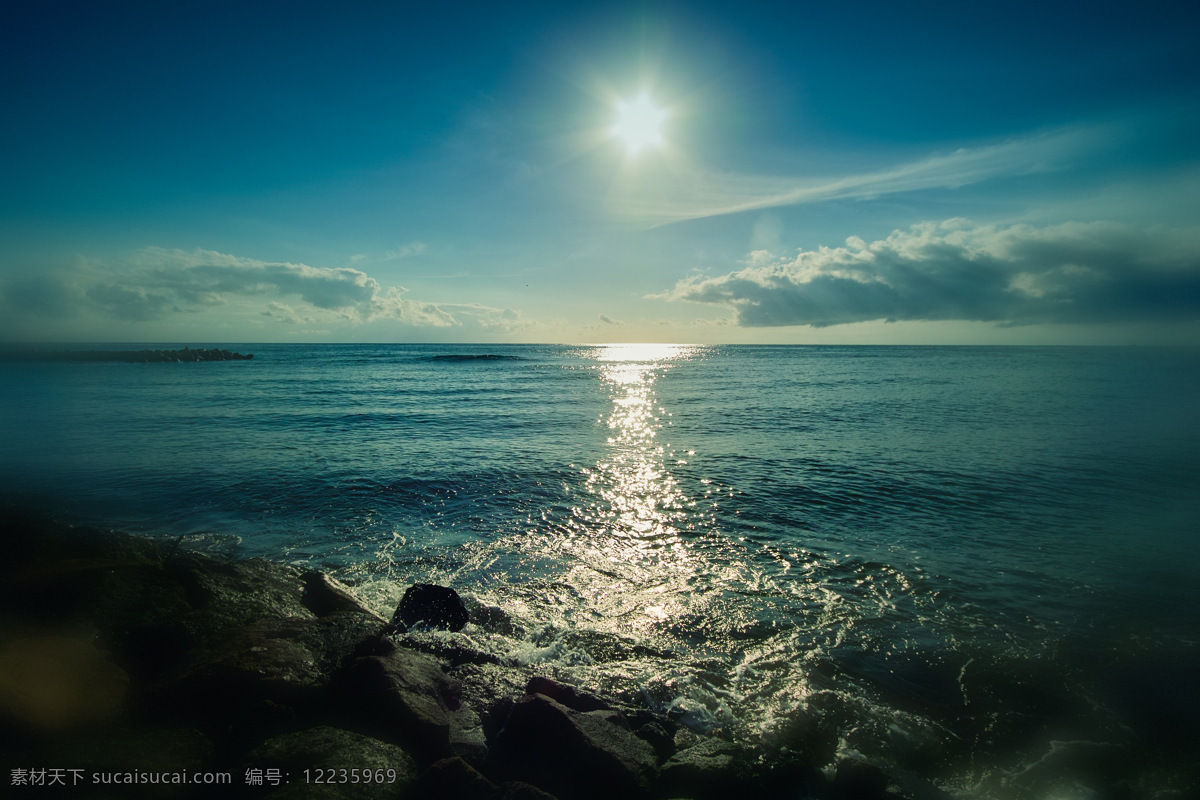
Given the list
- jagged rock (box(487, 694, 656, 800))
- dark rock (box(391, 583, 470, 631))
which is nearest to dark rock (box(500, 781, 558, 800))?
jagged rock (box(487, 694, 656, 800))

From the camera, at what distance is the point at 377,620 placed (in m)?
9.07

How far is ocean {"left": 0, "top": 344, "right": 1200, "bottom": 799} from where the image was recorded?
7.56 metres

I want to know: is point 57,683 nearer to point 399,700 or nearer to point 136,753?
point 136,753

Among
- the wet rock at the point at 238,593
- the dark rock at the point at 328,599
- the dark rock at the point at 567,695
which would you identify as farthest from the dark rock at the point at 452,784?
the wet rock at the point at 238,593

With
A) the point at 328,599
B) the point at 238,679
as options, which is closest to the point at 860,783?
the point at 238,679

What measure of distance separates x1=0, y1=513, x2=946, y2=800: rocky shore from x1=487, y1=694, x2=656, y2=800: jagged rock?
0.02m

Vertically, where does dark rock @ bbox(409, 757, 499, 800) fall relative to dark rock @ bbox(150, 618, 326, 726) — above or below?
below

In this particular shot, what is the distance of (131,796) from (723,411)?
1430 inches

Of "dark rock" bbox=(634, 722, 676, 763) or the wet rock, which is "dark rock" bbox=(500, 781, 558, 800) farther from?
the wet rock

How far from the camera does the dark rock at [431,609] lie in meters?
9.27

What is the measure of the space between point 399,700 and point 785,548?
1018cm

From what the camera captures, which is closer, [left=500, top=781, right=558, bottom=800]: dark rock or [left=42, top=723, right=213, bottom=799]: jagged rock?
[left=42, top=723, right=213, bottom=799]: jagged rock

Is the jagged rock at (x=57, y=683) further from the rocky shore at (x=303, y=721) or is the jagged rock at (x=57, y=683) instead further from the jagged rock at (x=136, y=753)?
the jagged rock at (x=136, y=753)

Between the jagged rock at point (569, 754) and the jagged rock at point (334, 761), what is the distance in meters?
1.10
